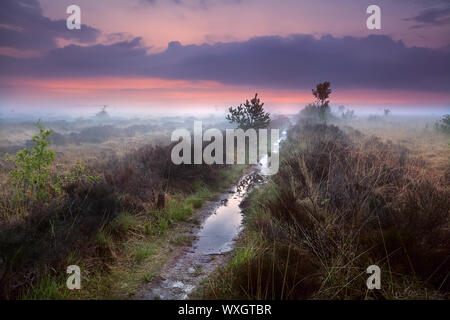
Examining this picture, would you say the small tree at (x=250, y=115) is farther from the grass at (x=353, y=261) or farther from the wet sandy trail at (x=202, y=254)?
the grass at (x=353, y=261)

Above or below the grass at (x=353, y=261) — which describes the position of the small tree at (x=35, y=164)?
above

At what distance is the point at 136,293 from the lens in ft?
14.9

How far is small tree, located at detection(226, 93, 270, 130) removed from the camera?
2089 centimetres

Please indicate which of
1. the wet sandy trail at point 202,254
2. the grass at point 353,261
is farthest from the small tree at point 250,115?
the grass at point 353,261

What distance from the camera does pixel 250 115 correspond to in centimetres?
2177

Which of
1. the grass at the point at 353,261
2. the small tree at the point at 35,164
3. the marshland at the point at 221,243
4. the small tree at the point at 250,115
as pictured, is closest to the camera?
the grass at the point at 353,261

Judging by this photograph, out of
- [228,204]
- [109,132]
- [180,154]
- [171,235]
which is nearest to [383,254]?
[171,235]

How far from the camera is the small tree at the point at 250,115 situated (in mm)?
20891

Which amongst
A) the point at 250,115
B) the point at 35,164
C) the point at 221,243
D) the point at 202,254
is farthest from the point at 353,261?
the point at 250,115

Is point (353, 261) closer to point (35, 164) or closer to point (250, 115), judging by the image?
point (35, 164)

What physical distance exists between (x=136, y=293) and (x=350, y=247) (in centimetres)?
384

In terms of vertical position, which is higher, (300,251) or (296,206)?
(296,206)

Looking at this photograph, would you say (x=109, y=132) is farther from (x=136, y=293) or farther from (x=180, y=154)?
(x=136, y=293)
